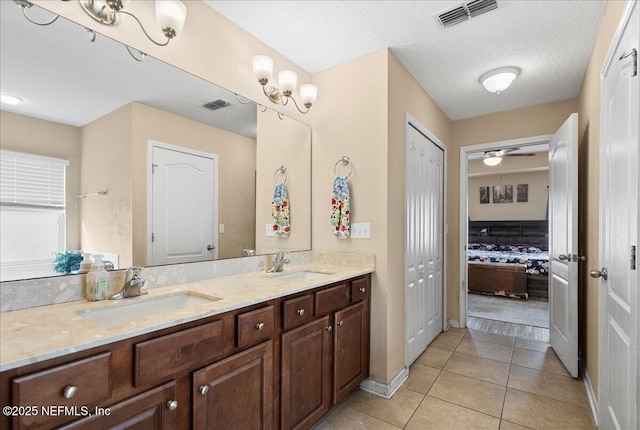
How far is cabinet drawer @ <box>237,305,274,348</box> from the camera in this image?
1.38 m

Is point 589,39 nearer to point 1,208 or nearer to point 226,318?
point 226,318

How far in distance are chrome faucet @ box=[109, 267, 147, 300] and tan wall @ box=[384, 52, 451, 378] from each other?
61.6 inches

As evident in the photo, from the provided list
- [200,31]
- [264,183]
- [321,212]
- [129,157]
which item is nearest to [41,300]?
[129,157]

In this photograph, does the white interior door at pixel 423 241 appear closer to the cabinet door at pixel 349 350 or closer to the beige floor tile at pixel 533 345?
the cabinet door at pixel 349 350

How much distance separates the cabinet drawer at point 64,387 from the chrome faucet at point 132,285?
0.52 metres

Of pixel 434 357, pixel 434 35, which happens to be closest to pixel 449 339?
pixel 434 357

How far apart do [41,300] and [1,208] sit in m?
0.38

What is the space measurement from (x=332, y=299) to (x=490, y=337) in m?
2.41

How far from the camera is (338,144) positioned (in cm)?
252

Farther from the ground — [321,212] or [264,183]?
[264,183]

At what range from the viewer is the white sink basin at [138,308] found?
1.27 metres

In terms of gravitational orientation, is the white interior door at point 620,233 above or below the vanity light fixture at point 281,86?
below

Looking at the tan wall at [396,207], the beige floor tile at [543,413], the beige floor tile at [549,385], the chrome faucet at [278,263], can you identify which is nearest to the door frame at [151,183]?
the chrome faucet at [278,263]

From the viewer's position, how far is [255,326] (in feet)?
4.74
